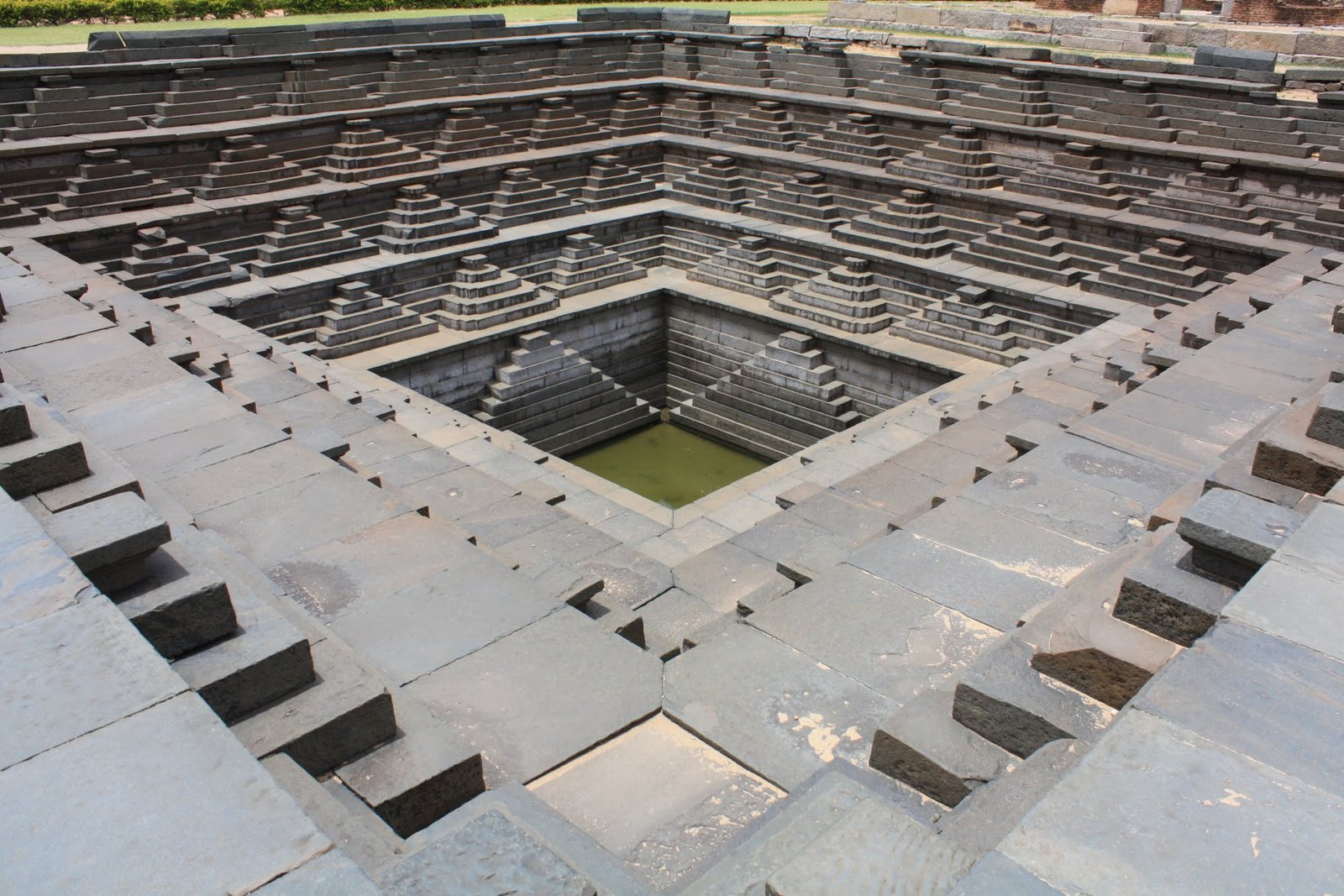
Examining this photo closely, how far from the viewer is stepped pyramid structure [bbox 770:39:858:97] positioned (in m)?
17.5

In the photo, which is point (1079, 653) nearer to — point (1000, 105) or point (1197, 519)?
point (1197, 519)

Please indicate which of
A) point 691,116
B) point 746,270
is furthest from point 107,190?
point 691,116

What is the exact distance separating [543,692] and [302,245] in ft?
37.0

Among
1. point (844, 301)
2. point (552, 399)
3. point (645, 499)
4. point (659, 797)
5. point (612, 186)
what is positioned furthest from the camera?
point (612, 186)

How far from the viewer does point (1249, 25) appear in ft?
70.8

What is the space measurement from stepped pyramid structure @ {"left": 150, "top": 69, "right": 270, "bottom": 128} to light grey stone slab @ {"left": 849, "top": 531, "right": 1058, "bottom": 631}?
42.0 feet

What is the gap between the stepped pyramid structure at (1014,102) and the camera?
15.0 metres

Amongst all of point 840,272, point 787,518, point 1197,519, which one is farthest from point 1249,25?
point 1197,519

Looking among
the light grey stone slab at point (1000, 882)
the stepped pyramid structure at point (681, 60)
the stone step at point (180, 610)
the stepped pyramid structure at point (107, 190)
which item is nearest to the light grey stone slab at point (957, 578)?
the light grey stone slab at point (1000, 882)

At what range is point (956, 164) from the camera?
50.0ft

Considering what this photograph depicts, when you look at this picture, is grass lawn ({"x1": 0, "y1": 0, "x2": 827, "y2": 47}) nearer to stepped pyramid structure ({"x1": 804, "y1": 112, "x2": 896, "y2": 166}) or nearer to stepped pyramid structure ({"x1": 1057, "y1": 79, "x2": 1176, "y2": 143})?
stepped pyramid structure ({"x1": 804, "y1": 112, "x2": 896, "y2": 166})

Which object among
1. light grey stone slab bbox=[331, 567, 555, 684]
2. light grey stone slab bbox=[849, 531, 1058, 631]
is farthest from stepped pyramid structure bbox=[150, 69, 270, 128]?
light grey stone slab bbox=[849, 531, 1058, 631]

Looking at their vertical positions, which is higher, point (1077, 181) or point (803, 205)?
point (1077, 181)

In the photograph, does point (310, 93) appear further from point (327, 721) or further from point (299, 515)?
point (327, 721)
